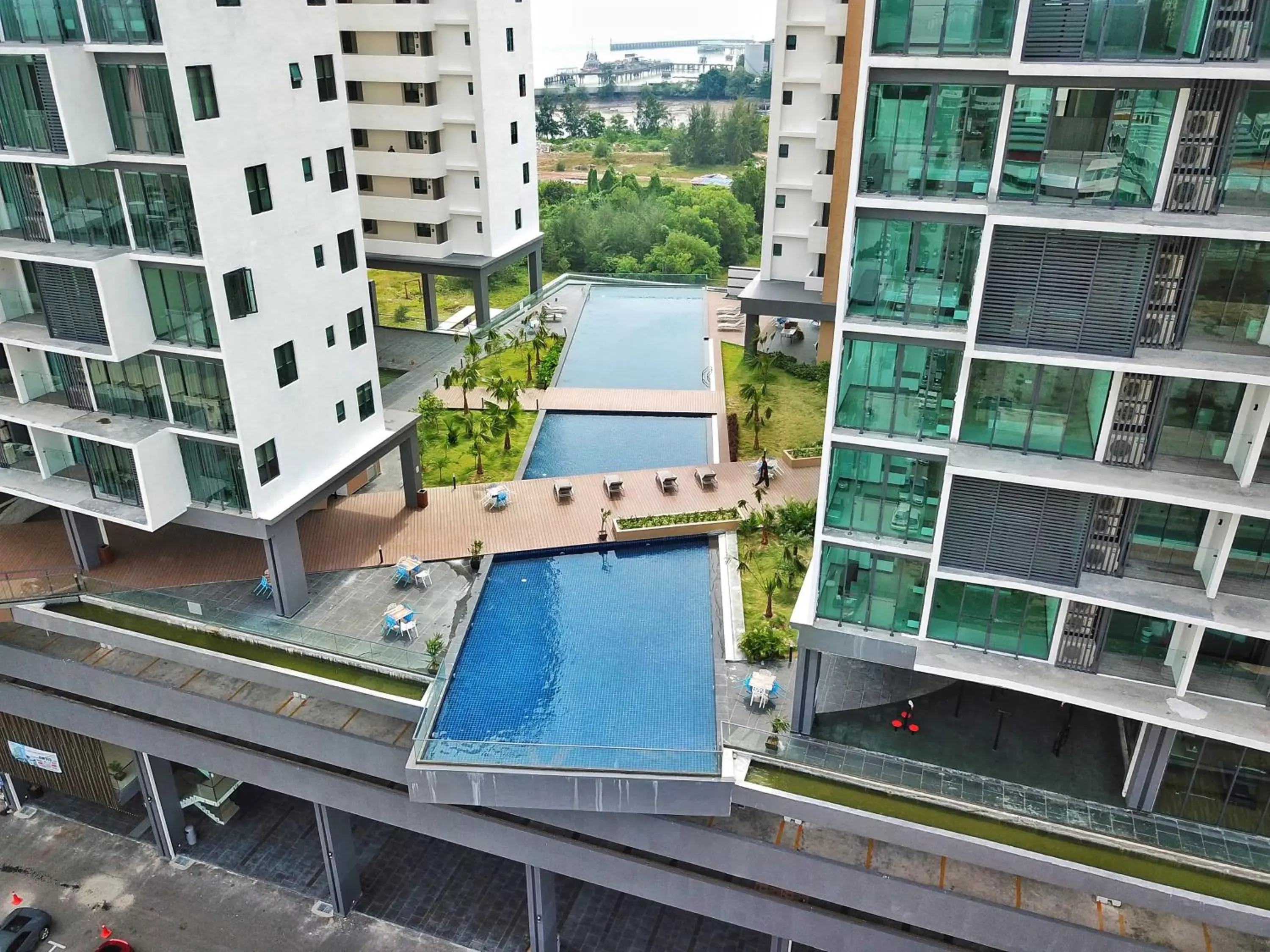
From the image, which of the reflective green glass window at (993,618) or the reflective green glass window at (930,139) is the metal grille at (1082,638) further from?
the reflective green glass window at (930,139)

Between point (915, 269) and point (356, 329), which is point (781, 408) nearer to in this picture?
point (356, 329)

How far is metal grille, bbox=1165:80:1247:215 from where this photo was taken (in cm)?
1332

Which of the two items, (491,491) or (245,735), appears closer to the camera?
(245,735)

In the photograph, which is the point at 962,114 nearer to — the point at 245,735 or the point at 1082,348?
the point at 1082,348

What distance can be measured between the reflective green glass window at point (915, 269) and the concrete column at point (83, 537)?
19655 millimetres

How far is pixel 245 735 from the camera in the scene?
21.1 m

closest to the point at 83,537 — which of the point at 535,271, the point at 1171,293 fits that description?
the point at 1171,293

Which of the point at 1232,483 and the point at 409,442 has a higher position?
the point at 1232,483

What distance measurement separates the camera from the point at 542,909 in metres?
20.3

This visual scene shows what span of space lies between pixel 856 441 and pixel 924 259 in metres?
3.28

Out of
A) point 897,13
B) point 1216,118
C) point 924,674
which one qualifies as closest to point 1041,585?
point 924,674

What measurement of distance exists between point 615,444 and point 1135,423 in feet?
66.0

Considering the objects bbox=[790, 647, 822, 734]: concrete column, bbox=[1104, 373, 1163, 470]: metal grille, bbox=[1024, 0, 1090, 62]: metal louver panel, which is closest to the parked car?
bbox=[790, 647, 822, 734]: concrete column

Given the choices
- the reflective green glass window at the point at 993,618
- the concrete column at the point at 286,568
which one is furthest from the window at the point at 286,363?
the reflective green glass window at the point at 993,618
